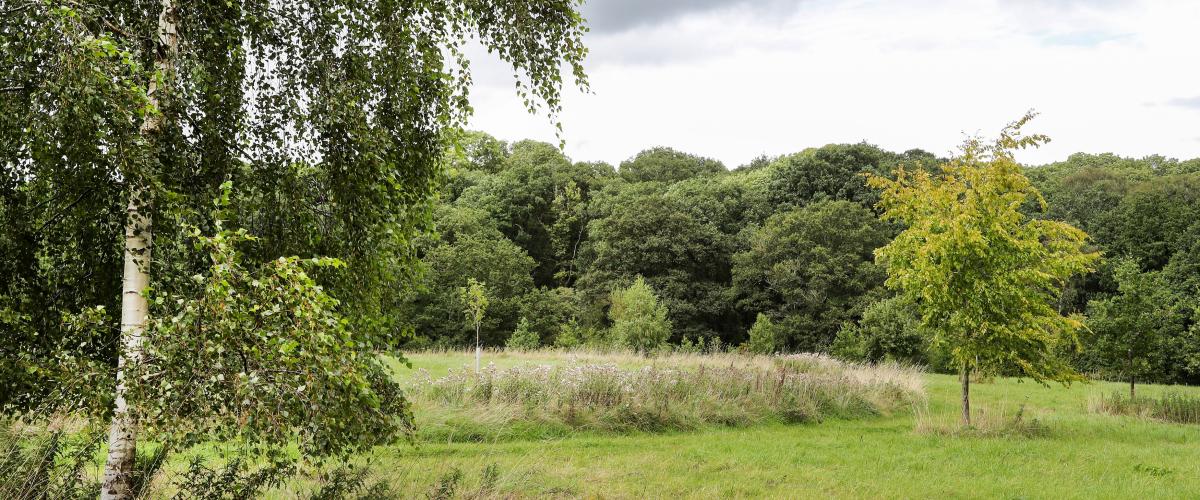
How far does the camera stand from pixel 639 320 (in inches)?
1153

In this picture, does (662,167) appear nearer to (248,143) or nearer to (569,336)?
(569,336)

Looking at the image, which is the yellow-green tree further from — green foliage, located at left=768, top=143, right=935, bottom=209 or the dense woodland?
green foliage, located at left=768, top=143, right=935, bottom=209

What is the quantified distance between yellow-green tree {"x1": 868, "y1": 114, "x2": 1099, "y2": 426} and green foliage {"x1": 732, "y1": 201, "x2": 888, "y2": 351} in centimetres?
2457

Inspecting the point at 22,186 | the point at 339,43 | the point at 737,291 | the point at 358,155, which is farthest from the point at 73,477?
the point at 737,291

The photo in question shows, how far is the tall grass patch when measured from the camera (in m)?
12.0

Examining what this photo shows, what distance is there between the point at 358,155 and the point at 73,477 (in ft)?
8.82

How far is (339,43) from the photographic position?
15.5 feet

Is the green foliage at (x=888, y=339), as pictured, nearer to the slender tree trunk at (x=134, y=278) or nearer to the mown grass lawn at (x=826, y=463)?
the mown grass lawn at (x=826, y=463)

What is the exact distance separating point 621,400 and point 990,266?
6.90 meters

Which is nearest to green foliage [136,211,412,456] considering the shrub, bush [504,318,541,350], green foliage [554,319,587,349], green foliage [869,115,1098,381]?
green foliage [869,115,1098,381]

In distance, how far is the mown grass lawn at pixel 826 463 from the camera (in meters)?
8.06

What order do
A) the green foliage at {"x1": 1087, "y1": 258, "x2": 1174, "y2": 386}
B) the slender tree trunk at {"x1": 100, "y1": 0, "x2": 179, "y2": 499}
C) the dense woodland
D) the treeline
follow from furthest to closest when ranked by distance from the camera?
the treeline
the green foliage at {"x1": 1087, "y1": 258, "x2": 1174, "y2": 386}
the slender tree trunk at {"x1": 100, "y1": 0, "x2": 179, "y2": 499}
the dense woodland

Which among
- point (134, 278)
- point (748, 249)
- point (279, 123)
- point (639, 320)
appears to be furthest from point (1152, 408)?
point (748, 249)

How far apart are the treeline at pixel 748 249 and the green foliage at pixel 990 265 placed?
64.6 feet
